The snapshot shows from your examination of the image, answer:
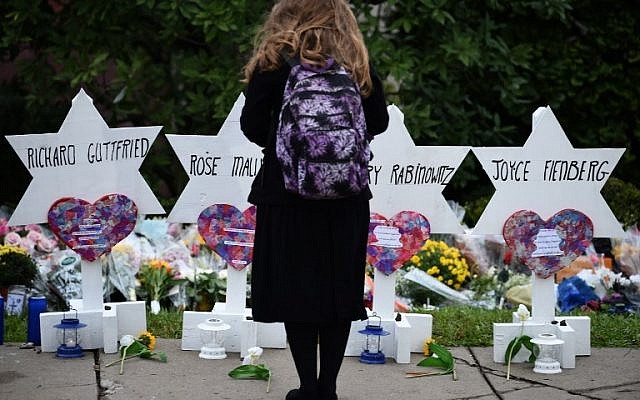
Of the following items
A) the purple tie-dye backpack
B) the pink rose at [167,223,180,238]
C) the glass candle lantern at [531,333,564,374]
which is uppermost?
the purple tie-dye backpack

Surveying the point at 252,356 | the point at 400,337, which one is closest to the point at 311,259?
the point at 252,356

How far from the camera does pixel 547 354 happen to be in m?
4.75

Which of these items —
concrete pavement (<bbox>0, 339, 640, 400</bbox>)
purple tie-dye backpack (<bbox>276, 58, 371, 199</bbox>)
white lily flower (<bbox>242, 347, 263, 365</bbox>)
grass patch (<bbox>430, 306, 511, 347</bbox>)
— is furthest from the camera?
grass patch (<bbox>430, 306, 511, 347</bbox>)

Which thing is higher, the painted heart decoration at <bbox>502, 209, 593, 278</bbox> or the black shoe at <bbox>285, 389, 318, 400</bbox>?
the painted heart decoration at <bbox>502, 209, 593, 278</bbox>

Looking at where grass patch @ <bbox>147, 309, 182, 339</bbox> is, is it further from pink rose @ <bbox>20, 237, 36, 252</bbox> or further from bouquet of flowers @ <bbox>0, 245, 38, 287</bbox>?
pink rose @ <bbox>20, 237, 36, 252</bbox>

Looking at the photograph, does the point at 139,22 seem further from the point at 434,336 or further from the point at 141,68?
the point at 434,336

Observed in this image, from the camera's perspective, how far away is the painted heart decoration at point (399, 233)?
4938mm

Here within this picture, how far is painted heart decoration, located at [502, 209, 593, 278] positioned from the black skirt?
126cm

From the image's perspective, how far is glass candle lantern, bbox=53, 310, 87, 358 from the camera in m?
4.76

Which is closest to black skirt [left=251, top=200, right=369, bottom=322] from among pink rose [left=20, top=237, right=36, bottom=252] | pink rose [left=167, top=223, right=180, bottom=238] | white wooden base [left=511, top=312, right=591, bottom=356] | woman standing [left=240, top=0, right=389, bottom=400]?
woman standing [left=240, top=0, right=389, bottom=400]

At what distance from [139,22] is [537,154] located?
12.2ft

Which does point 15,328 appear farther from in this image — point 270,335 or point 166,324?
point 270,335

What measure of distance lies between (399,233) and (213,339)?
1019 mm

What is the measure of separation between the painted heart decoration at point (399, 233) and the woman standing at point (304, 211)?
96 cm
